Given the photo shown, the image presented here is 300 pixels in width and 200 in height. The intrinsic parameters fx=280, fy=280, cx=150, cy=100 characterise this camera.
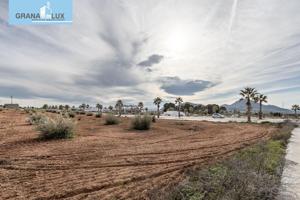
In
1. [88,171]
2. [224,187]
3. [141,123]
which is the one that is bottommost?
[88,171]

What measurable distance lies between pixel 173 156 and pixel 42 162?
4.84m

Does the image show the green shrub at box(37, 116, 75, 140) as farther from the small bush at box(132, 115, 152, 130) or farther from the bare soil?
the small bush at box(132, 115, 152, 130)

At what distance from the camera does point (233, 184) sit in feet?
20.9

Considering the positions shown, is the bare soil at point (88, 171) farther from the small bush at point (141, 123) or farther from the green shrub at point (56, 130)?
the small bush at point (141, 123)

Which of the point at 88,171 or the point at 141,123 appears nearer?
the point at 88,171

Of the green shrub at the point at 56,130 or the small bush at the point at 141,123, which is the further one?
the small bush at the point at 141,123

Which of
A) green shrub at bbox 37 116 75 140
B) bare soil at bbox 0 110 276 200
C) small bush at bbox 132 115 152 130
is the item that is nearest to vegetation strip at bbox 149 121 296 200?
bare soil at bbox 0 110 276 200

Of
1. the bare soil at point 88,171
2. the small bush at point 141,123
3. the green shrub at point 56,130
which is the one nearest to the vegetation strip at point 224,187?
the bare soil at point 88,171

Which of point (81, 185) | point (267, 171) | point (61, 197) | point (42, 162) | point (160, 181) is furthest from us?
point (42, 162)

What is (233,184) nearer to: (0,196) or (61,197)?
(61,197)

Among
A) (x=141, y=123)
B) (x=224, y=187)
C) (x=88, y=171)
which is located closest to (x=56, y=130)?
(x=88, y=171)

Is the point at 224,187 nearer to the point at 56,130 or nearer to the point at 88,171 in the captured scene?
the point at 88,171

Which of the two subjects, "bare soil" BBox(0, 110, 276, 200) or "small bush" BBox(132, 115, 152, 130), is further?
"small bush" BBox(132, 115, 152, 130)

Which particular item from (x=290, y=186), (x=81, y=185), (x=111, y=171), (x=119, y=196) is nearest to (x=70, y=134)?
(x=111, y=171)
